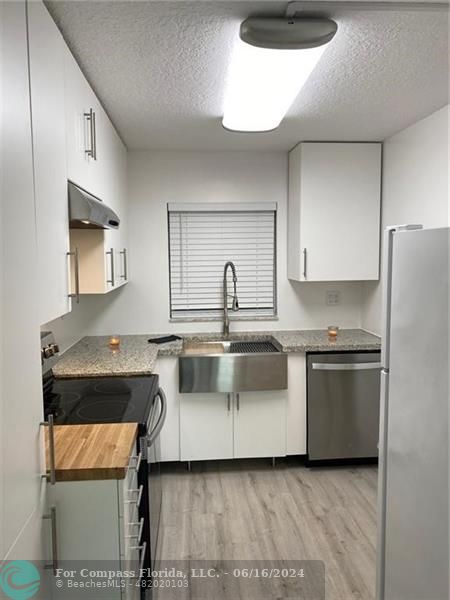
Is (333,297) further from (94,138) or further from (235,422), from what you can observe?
(94,138)

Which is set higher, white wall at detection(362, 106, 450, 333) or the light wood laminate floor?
white wall at detection(362, 106, 450, 333)

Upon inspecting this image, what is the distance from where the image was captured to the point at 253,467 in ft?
10.5

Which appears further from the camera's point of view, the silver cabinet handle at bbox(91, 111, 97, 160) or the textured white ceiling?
the silver cabinet handle at bbox(91, 111, 97, 160)

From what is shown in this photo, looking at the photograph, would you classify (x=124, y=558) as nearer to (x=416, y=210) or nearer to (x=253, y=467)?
(x=253, y=467)

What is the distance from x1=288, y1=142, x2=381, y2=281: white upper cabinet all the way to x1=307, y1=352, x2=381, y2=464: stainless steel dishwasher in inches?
25.2

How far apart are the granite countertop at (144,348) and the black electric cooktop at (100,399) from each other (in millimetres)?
57

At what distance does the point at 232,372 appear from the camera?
3.01 metres

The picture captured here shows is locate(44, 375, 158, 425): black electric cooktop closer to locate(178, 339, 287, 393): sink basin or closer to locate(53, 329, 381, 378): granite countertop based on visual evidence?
locate(53, 329, 381, 378): granite countertop

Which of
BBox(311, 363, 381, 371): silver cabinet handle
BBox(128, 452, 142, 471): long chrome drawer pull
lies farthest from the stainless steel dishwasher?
BBox(128, 452, 142, 471): long chrome drawer pull

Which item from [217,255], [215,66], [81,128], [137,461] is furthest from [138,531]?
[217,255]

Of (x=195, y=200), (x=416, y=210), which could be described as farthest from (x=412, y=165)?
(x=195, y=200)

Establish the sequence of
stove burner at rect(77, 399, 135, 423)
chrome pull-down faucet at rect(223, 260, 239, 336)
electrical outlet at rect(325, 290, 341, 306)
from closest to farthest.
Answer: stove burner at rect(77, 399, 135, 423)
chrome pull-down faucet at rect(223, 260, 239, 336)
electrical outlet at rect(325, 290, 341, 306)

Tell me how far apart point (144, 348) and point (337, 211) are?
1716 mm

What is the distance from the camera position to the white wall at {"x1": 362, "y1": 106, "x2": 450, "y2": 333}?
8.02 ft
